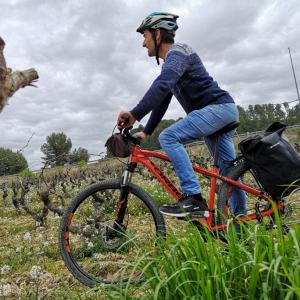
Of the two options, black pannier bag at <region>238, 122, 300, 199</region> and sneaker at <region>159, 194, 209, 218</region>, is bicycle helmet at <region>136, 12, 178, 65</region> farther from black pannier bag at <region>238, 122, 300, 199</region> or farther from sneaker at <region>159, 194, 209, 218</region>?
sneaker at <region>159, 194, 209, 218</region>

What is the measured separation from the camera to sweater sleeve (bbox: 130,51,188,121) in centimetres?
434

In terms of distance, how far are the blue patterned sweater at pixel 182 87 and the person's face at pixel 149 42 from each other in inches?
14.2

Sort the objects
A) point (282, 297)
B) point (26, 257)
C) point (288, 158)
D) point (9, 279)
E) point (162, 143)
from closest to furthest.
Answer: point (282, 297) < point (288, 158) < point (162, 143) < point (9, 279) < point (26, 257)

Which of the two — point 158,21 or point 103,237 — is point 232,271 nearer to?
point 103,237

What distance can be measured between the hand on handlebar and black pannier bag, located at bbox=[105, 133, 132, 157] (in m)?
0.16

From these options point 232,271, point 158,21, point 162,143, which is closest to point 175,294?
point 232,271

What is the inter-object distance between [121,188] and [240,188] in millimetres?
1369

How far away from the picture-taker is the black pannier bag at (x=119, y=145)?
4598 mm

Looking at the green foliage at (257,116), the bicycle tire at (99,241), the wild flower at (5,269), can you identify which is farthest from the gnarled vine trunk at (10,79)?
the green foliage at (257,116)

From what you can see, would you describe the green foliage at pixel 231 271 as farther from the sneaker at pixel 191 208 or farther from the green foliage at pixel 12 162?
the green foliage at pixel 12 162

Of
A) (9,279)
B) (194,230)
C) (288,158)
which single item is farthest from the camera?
(9,279)

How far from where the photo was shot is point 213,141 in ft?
16.7

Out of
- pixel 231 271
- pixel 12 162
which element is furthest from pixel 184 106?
pixel 12 162

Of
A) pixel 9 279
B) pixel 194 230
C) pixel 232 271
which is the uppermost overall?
pixel 194 230
